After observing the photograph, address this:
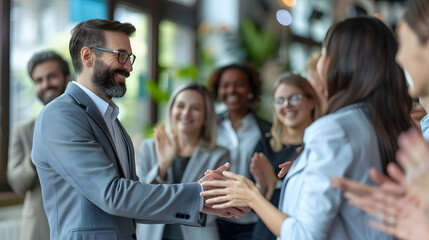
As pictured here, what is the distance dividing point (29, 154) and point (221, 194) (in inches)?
62.2

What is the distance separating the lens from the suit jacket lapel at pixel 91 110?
1.65m

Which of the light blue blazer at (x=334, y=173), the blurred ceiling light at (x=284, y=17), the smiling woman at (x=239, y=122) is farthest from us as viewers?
the blurred ceiling light at (x=284, y=17)

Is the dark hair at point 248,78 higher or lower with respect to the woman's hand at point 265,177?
higher

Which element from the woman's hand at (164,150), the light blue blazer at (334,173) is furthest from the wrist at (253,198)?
the woman's hand at (164,150)

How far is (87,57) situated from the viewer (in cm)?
172

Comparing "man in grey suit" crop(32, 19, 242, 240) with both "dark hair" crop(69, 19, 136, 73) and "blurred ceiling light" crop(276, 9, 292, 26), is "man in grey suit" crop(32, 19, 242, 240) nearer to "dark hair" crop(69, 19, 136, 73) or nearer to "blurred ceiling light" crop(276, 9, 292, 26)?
"dark hair" crop(69, 19, 136, 73)

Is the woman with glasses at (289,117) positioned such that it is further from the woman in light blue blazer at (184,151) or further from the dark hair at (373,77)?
the dark hair at (373,77)

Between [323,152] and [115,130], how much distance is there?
2.91ft

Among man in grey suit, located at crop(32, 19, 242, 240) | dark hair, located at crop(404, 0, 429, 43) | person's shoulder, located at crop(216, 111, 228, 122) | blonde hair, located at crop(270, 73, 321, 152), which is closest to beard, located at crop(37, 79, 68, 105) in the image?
man in grey suit, located at crop(32, 19, 242, 240)

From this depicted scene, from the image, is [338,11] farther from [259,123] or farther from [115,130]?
[115,130]

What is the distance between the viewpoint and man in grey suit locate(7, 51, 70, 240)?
2611 millimetres

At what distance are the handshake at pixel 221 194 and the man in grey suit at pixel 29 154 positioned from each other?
1.33 m

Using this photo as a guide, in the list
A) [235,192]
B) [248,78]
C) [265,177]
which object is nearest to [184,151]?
[265,177]

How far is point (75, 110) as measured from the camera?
1600 mm
